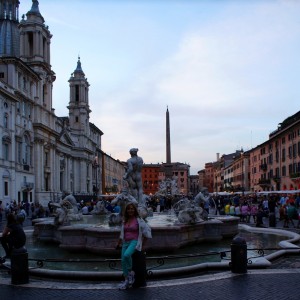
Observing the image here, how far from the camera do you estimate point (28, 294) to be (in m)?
7.96

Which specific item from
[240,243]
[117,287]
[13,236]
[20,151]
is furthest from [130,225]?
[20,151]

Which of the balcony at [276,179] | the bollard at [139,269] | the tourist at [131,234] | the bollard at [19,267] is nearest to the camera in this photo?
the tourist at [131,234]

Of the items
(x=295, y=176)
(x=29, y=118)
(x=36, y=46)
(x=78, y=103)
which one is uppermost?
(x=36, y=46)

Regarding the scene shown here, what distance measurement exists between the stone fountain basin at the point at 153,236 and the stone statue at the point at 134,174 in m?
3.31

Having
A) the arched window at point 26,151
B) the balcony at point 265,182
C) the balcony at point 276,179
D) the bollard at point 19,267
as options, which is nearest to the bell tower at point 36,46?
the arched window at point 26,151

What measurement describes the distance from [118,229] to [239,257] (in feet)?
13.2

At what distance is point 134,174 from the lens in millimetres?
17047

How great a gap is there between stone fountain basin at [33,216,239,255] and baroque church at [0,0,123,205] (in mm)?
34783

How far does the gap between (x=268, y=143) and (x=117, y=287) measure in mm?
66054

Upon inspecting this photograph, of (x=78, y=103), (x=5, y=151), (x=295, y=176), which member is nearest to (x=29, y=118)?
(x=5, y=151)

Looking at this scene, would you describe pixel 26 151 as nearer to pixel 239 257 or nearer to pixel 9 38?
pixel 9 38

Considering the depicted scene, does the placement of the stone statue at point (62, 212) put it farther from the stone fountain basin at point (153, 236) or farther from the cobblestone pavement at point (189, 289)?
the cobblestone pavement at point (189, 289)

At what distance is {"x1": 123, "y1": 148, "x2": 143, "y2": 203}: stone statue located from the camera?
663 inches

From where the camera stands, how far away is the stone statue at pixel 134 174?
55.3 feet
